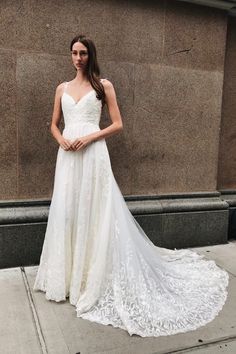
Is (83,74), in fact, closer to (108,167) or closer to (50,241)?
(108,167)

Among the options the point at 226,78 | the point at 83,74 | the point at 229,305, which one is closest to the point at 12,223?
the point at 83,74

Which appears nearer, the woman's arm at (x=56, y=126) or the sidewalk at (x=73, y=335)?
the sidewalk at (x=73, y=335)

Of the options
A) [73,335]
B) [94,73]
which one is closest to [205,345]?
→ [73,335]

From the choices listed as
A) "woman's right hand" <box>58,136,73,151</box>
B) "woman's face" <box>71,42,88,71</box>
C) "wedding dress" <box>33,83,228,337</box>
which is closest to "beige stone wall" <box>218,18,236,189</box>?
"wedding dress" <box>33,83,228,337</box>

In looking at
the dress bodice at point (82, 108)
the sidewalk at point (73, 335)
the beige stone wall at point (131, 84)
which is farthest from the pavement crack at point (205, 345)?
the beige stone wall at point (131, 84)

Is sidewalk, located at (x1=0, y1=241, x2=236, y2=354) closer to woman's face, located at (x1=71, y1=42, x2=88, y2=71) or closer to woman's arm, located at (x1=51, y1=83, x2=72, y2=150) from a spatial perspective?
woman's arm, located at (x1=51, y1=83, x2=72, y2=150)

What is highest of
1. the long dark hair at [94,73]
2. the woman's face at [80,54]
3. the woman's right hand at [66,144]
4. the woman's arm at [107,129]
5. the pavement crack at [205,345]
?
the woman's face at [80,54]

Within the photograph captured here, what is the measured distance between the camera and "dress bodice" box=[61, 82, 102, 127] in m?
3.67

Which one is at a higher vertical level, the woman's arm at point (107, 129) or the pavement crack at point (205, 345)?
the woman's arm at point (107, 129)

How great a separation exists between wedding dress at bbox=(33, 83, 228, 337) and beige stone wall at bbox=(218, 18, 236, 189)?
2.39 m

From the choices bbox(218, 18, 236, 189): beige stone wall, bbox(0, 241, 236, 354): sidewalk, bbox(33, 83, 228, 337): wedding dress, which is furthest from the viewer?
bbox(218, 18, 236, 189): beige stone wall

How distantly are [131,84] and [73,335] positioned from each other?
9.98 feet

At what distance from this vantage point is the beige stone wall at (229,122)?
5.56m

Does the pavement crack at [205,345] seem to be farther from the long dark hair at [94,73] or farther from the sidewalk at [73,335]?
the long dark hair at [94,73]
